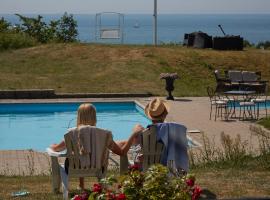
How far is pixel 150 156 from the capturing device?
270 inches

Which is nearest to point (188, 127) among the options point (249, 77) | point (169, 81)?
point (169, 81)

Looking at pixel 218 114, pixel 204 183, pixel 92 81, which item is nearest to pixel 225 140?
pixel 204 183

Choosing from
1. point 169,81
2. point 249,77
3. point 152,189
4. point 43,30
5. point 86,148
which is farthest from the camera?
point 43,30

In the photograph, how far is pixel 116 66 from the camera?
23734 millimetres

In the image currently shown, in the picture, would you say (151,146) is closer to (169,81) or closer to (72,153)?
(72,153)

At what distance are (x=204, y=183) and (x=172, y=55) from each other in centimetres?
1779

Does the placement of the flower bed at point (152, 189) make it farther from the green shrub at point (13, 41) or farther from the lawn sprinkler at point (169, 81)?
the green shrub at point (13, 41)

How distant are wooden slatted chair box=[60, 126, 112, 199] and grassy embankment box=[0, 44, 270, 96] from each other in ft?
46.0

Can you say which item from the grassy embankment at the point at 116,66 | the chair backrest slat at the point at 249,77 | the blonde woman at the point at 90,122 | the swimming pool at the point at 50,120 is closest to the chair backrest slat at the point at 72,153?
the blonde woman at the point at 90,122

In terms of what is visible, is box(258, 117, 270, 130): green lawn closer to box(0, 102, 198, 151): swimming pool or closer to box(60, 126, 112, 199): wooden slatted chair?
box(0, 102, 198, 151): swimming pool

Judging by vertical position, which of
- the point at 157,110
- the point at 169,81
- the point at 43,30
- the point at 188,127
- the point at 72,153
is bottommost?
the point at 188,127

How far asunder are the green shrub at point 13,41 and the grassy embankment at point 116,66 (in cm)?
101

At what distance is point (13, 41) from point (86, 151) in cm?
2142

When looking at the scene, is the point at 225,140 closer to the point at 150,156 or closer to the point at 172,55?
the point at 150,156
